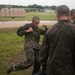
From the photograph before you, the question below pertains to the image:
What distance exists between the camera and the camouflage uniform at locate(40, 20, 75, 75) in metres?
4.07

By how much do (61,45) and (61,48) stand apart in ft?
0.16

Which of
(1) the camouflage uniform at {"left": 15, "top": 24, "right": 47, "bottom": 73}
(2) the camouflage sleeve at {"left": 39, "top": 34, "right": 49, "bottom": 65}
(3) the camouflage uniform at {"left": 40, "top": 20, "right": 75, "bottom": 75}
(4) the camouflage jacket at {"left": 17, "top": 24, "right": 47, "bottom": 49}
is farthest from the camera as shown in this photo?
(4) the camouflage jacket at {"left": 17, "top": 24, "right": 47, "bottom": 49}

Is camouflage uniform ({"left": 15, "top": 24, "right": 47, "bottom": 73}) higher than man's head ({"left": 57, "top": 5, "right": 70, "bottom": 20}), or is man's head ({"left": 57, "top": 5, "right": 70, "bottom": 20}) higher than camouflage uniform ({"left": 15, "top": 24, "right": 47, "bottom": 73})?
man's head ({"left": 57, "top": 5, "right": 70, "bottom": 20})

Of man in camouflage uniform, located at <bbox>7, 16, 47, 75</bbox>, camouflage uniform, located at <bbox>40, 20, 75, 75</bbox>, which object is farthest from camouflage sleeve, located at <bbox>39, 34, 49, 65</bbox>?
man in camouflage uniform, located at <bbox>7, 16, 47, 75</bbox>

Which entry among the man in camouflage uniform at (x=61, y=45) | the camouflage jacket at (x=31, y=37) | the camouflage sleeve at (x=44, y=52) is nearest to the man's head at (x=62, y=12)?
the man in camouflage uniform at (x=61, y=45)

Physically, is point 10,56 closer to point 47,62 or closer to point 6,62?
point 6,62

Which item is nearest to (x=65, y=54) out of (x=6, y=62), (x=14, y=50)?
(x=6, y=62)

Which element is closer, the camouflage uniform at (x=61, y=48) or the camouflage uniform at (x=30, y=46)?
the camouflage uniform at (x=61, y=48)

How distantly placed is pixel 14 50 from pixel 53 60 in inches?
276

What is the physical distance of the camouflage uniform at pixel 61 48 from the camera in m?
4.07

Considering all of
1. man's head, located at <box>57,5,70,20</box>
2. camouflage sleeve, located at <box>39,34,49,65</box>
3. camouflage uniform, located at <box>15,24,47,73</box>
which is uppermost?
man's head, located at <box>57,5,70,20</box>

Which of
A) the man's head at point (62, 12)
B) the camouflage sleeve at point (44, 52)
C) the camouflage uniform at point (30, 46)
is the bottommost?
the camouflage uniform at point (30, 46)

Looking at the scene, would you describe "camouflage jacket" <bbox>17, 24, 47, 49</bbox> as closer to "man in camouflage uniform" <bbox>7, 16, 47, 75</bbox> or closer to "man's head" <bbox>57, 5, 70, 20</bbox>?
"man in camouflage uniform" <bbox>7, 16, 47, 75</bbox>

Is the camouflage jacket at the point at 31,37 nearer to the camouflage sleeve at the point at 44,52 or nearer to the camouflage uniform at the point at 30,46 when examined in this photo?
the camouflage uniform at the point at 30,46
